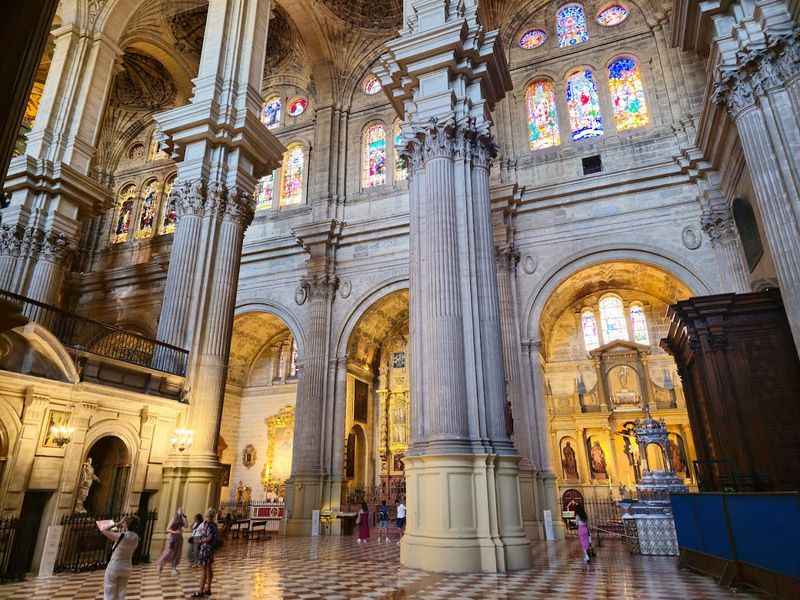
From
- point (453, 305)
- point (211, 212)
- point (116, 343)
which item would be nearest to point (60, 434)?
point (116, 343)

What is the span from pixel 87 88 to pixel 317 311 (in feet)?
30.7

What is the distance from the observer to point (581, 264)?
51.0ft

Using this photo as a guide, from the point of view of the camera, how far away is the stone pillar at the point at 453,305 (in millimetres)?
7547

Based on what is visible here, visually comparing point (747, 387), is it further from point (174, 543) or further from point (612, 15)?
point (612, 15)

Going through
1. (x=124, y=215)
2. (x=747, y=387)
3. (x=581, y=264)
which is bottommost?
(x=747, y=387)

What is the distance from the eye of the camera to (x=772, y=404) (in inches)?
370

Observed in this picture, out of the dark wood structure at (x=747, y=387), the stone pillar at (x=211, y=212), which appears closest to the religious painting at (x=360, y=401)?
the stone pillar at (x=211, y=212)

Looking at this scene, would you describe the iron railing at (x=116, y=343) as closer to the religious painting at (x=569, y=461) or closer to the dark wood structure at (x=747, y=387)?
the dark wood structure at (x=747, y=387)

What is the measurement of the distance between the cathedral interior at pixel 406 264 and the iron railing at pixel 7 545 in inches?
4.1

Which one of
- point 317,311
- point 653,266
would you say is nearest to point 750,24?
point 653,266

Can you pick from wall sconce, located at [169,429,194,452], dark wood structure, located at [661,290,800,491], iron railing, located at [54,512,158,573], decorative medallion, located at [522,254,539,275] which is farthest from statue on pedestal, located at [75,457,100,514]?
decorative medallion, located at [522,254,539,275]

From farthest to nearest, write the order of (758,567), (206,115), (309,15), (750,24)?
1. (309,15)
2. (206,115)
3. (750,24)
4. (758,567)

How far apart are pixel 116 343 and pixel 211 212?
3461 mm

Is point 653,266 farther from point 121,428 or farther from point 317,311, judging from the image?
point 121,428
